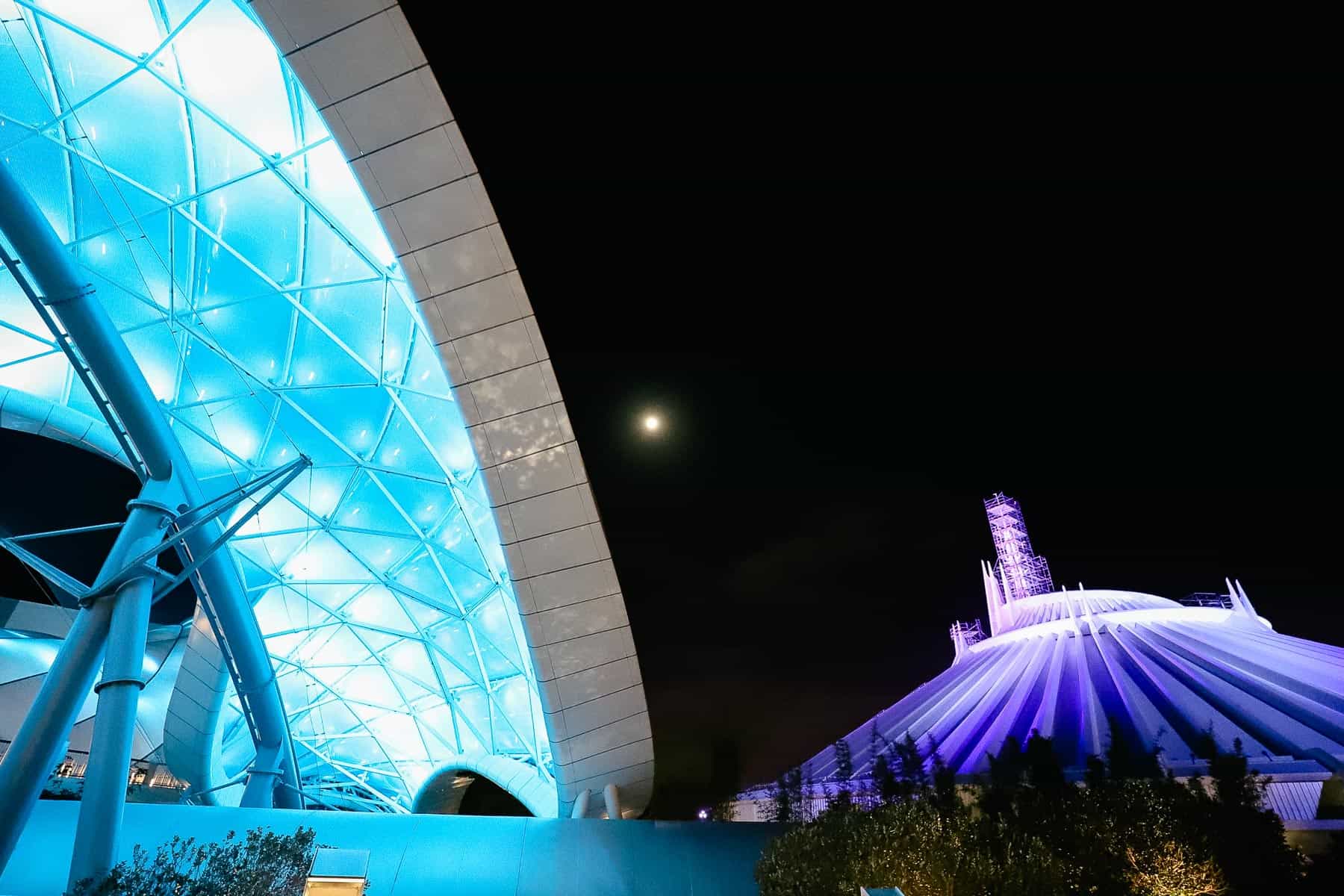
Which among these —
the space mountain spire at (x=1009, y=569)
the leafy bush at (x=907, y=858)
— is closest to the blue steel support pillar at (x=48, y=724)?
the leafy bush at (x=907, y=858)

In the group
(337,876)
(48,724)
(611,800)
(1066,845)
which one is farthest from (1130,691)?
(48,724)

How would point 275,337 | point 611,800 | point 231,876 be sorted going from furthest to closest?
point 611,800, point 275,337, point 231,876

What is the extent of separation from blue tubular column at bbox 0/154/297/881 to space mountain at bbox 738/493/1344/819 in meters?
27.2

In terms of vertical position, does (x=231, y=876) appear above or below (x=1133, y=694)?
below

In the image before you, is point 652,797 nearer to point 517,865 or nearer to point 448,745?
point 517,865

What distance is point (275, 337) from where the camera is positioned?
76.1ft

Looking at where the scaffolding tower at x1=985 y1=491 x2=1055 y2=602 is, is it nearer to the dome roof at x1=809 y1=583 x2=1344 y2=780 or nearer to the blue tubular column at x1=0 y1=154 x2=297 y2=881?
the dome roof at x1=809 y1=583 x2=1344 y2=780

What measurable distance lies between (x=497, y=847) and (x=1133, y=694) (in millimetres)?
30443

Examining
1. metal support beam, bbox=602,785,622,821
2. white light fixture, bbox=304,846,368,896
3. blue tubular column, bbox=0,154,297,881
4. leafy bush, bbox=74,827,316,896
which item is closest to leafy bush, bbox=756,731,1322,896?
metal support beam, bbox=602,785,622,821

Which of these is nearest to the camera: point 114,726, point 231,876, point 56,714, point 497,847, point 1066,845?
point 231,876

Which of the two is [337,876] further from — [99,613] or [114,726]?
[99,613]

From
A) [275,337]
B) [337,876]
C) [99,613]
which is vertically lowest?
[337,876]

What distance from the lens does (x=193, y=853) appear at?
20125 millimetres

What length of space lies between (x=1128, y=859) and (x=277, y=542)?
31.6 m
